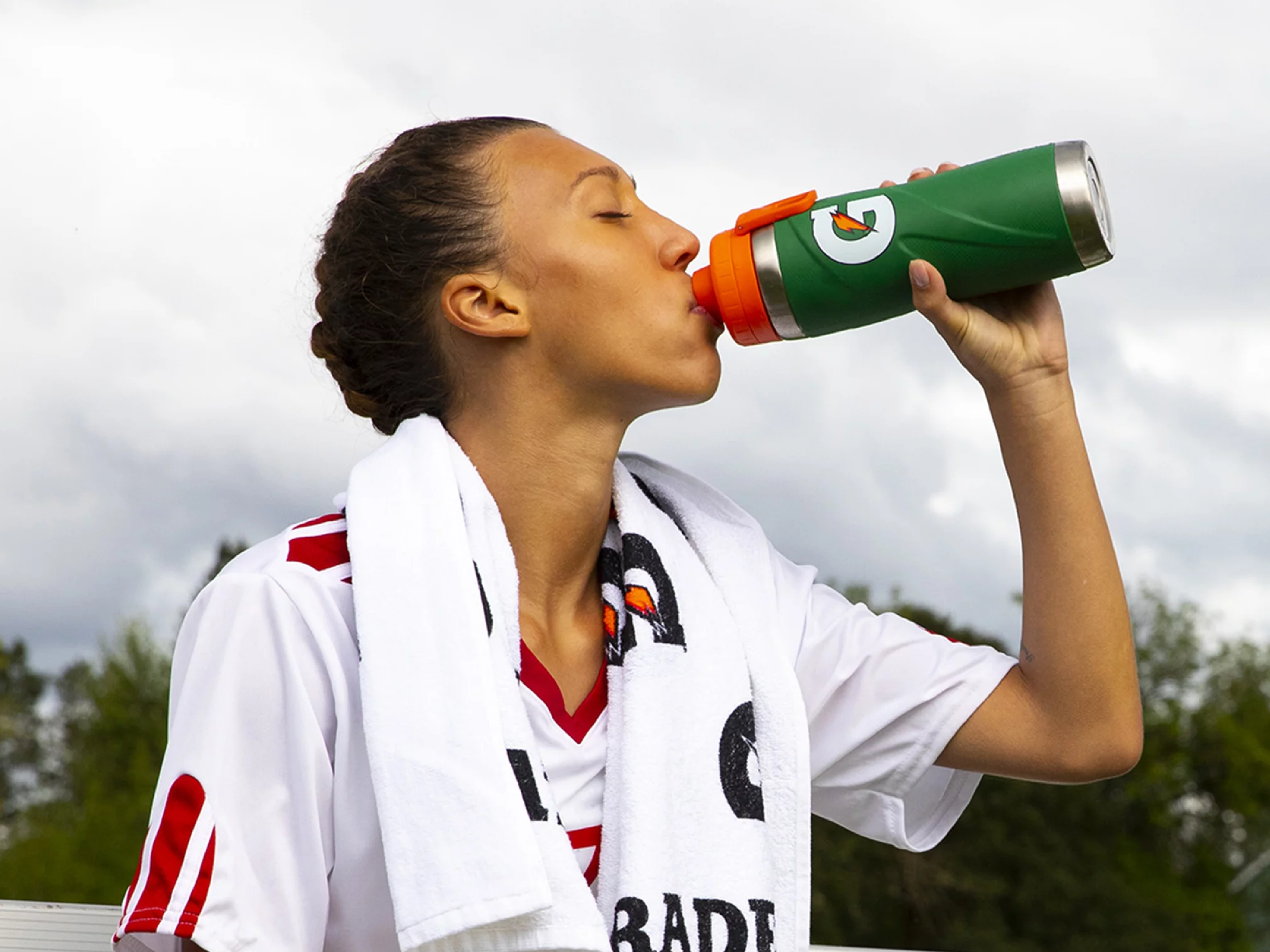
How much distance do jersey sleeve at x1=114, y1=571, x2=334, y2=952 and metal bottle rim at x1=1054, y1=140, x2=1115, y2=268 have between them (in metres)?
1.01

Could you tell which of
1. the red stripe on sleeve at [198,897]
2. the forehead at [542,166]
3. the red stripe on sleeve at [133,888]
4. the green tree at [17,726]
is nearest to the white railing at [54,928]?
the red stripe on sleeve at [133,888]

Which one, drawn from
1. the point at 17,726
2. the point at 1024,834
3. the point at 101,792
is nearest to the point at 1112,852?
the point at 1024,834

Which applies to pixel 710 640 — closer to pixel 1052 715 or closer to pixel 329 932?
pixel 1052 715

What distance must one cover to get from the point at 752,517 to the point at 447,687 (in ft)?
2.38

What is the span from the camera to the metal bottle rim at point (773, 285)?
1793 mm

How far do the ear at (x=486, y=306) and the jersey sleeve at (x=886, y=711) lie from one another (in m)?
0.55

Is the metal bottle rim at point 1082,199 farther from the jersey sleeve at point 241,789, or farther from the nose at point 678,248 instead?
the jersey sleeve at point 241,789

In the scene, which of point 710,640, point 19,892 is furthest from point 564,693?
point 19,892

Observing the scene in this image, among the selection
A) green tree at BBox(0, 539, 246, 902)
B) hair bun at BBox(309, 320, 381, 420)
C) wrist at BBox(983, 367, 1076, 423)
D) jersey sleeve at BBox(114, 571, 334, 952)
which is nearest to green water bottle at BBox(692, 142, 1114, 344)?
wrist at BBox(983, 367, 1076, 423)

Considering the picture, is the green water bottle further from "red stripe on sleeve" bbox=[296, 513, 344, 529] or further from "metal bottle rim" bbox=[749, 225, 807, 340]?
"red stripe on sleeve" bbox=[296, 513, 344, 529]

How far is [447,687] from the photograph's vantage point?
1.57 m

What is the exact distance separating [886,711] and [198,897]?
36.2 inches

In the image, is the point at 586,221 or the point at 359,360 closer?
the point at 586,221

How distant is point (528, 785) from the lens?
1575 millimetres
